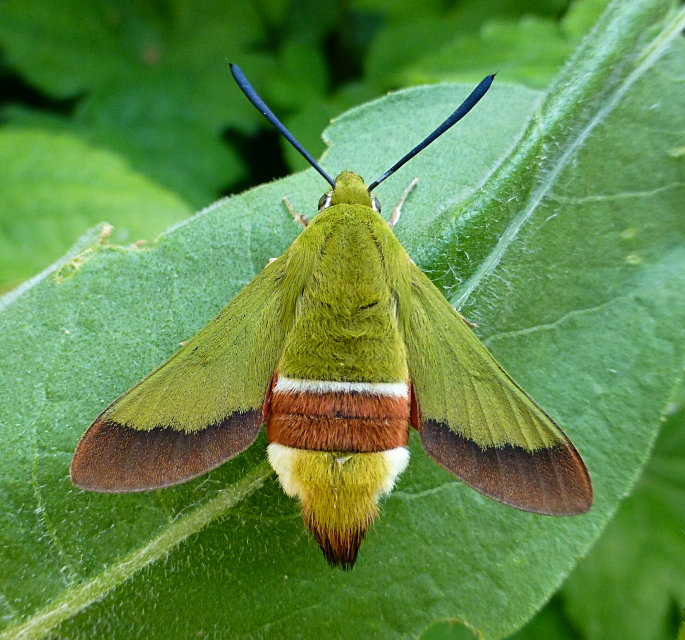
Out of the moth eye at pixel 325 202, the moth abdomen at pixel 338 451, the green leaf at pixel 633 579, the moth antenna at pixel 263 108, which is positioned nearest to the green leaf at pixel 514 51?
the moth antenna at pixel 263 108

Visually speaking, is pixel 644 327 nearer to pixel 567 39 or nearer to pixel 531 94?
pixel 531 94

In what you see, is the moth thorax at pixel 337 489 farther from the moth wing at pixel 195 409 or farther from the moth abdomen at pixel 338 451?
the moth wing at pixel 195 409

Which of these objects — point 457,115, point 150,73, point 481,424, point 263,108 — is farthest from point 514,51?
point 481,424

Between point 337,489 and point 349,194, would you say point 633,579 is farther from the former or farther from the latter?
point 349,194

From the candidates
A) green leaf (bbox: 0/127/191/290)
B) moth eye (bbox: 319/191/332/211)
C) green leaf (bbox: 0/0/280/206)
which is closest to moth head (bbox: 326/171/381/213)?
moth eye (bbox: 319/191/332/211)

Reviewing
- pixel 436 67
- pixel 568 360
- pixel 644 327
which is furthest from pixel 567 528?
pixel 436 67
